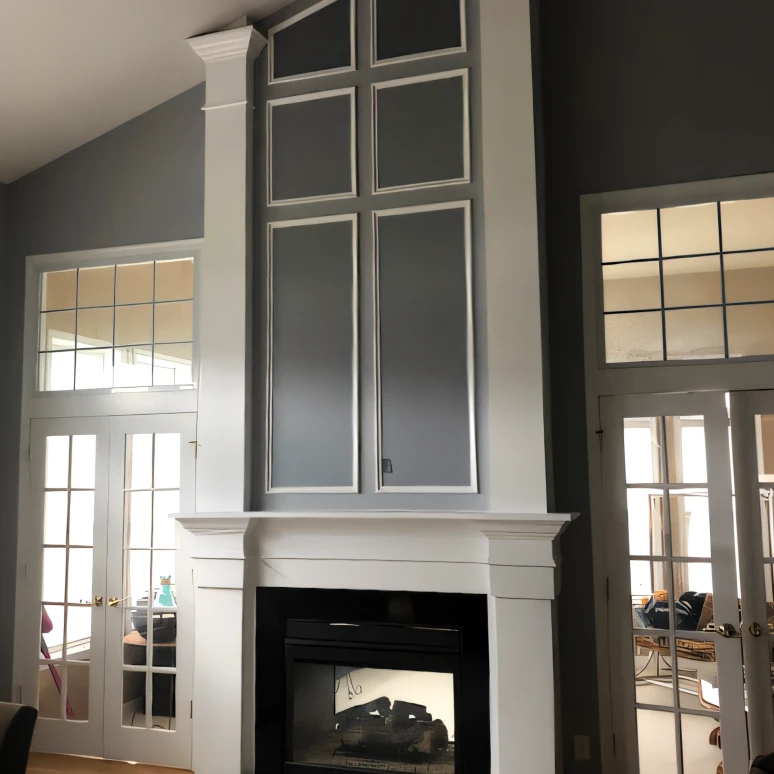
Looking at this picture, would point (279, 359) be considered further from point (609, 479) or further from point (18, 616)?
point (18, 616)

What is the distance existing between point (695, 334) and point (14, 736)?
331cm

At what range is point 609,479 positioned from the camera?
3.76 metres

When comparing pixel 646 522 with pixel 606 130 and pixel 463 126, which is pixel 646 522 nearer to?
pixel 606 130

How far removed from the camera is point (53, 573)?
15.1 ft

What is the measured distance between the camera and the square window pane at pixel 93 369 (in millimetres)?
4664

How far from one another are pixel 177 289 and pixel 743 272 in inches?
124

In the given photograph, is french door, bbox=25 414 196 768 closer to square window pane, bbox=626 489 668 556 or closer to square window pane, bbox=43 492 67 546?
square window pane, bbox=43 492 67 546

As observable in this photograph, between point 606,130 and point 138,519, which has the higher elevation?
point 606,130

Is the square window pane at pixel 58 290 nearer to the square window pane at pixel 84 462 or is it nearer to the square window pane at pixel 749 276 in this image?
the square window pane at pixel 84 462

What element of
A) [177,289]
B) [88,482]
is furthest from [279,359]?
[88,482]

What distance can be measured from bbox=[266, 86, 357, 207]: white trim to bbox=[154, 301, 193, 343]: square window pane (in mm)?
978

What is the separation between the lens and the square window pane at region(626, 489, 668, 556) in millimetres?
3688

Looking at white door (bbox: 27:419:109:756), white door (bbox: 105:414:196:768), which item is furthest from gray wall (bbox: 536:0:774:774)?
white door (bbox: 27:419:109:756)

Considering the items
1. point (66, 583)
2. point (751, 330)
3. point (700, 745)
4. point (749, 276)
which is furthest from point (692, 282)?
point (66, 583)
